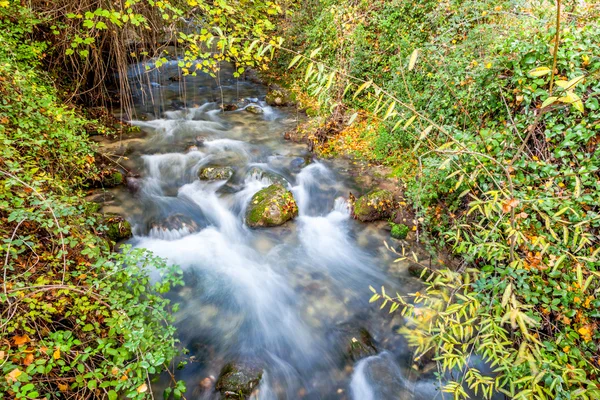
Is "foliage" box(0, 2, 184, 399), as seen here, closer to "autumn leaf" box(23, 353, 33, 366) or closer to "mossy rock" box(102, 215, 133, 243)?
"autumn leaf" box(23, 353, 33, 366)

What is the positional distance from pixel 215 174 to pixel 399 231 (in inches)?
162

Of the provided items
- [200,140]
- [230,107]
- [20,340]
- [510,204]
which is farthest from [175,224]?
[230,107]

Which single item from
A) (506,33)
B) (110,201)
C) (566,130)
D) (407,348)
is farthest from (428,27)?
(110,201)

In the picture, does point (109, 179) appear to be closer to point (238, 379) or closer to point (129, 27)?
point (129, 27)

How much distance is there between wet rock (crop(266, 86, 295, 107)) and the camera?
33.5 ft

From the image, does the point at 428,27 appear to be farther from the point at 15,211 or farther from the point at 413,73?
the point at 15,211

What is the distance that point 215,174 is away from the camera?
22.3ft

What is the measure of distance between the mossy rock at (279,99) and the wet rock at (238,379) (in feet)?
27.8

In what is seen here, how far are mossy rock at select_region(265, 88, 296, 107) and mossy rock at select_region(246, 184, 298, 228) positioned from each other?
5116 mm

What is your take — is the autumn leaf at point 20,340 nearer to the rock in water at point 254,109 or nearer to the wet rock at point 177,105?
the wet rock at point 177,105

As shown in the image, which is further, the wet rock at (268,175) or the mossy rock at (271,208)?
the wet rock at (268,175)

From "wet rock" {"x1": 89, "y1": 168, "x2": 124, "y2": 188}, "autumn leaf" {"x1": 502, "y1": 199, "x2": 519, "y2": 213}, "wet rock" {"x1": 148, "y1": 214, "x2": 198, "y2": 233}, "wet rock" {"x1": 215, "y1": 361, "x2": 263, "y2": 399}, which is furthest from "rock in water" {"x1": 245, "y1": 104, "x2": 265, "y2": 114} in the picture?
"autumn leaf" {"x1": 502, "y1": 199, "x2": 519, "y2": 213}

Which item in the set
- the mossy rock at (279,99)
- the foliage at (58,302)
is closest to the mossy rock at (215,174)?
the foliage at (58,302)

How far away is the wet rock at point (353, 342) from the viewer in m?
3.78
